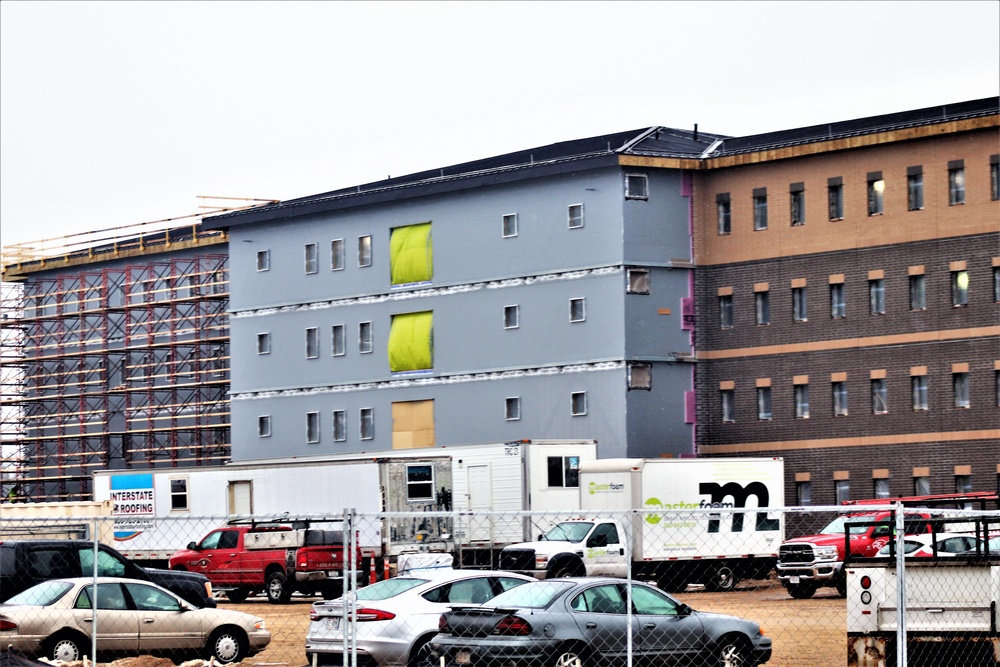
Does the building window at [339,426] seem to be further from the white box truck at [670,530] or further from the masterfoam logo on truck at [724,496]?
the masterfoam logo on truck at [724,496]

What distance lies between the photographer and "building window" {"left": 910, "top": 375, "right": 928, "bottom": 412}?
58688mm

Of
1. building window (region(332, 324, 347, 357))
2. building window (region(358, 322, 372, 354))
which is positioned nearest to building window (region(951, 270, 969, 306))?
building window (region(358, 322, 372, 354))

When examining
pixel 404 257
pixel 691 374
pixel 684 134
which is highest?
pixel 684 134

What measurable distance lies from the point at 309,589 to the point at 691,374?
83.5 feet

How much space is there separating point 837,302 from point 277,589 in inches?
1052

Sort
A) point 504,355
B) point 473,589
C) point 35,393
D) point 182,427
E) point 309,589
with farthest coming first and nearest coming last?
point 35,393
point 182,427
point 504,355
point 309,589
point 473,589

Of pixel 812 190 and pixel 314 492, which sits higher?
Result: pixel 812 190

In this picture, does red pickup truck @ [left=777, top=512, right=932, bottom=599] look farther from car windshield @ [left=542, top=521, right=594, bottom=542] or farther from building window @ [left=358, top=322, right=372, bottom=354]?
building window @ [left=358, top=322, right=372, bottom=354]

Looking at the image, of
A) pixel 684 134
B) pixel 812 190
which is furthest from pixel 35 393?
pixel 812 190

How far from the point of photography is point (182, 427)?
3125 inches

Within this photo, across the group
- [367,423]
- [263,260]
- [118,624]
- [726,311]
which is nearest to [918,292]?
[726,311]

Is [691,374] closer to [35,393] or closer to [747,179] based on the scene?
[747,179]

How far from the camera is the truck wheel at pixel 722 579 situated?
44906 mm

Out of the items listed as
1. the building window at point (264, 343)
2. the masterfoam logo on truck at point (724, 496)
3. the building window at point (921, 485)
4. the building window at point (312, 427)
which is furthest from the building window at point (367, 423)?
the masterfoam logo on truck at point (724, 496)
